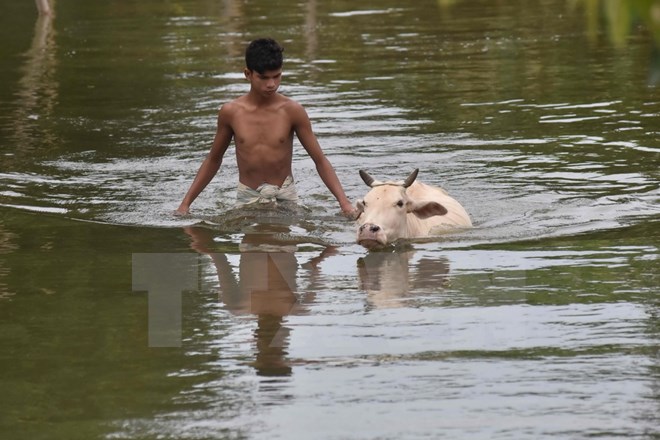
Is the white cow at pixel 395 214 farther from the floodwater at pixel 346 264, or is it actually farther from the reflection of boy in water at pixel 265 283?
the reflection of boy in water at pixel 265 283

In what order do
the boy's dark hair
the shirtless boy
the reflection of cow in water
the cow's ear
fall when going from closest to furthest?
the reflection of cow in water < the cow's ear < the boy's dark hair < the shirtless boy

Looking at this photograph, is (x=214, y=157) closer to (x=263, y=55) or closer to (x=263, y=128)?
(x=263, y=128)

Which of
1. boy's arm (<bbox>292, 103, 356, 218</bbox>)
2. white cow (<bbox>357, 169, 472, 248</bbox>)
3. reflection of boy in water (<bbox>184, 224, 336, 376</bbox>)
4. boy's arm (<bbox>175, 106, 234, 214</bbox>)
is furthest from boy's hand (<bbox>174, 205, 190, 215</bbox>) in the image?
white cow (<bbox>357, 169, 472, 248</bbox>)

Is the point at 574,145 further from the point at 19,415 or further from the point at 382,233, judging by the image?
the point at 19,415

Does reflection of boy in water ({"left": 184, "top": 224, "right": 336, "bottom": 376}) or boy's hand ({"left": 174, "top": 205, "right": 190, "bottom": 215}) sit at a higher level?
boy's hand ({"left": 174, "top": 205, "right": 190, "bottom": 215})

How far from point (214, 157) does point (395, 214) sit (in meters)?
2.04

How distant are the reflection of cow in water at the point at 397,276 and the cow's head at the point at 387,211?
0.15 meters

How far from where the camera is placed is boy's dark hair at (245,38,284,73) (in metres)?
10.8

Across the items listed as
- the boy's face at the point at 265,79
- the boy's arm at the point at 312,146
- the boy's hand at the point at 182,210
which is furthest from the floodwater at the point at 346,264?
the boy's face at the point at 265,79

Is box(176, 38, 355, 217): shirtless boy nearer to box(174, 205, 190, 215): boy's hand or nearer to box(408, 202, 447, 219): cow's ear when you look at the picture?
box(174, 205, 190, 215): boy's hand

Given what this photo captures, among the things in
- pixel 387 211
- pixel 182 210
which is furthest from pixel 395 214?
pixel 182 210

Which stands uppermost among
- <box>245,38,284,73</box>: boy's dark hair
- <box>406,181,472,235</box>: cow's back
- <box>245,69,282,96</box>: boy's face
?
<box>245,38,284,73</box>: boy's dark hair

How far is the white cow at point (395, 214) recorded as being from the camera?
10.3 metres

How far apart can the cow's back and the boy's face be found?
4.63 ft
